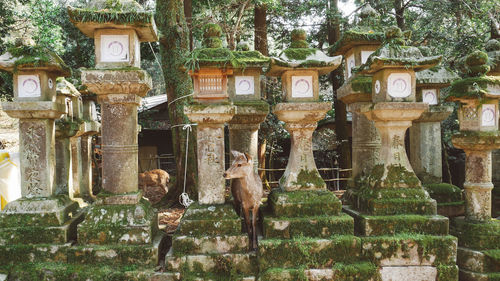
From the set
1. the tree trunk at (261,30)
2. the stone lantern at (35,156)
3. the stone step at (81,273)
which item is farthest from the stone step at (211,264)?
the tree trunk at (261,30)

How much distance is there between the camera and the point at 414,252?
3975 millimetres

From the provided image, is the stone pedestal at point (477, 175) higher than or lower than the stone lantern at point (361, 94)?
lower

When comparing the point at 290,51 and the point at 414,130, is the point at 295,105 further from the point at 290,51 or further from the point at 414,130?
the point at 414,130

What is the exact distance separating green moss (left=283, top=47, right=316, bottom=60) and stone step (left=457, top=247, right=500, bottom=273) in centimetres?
332

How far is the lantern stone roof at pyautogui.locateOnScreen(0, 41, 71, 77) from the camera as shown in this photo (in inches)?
165

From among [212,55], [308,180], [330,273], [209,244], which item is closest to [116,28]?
[212,55]

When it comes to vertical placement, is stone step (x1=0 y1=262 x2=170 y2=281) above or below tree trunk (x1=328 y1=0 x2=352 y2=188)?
below

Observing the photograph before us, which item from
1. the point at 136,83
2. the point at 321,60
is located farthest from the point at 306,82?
the point at 136,83

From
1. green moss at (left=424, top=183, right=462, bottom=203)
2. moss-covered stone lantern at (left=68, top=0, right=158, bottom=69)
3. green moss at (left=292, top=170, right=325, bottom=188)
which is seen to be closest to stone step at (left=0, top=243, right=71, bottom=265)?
moss-covered stone lantern at (left=68, top=0, right=158, bottom=69)

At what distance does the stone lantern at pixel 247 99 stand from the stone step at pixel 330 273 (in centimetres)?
211

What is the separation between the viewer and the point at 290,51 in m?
→ 4.37

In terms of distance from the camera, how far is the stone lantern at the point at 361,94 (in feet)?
16.9

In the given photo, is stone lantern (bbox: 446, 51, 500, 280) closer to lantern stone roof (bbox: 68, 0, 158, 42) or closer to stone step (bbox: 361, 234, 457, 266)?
stone step (bbox: 361, 234, 457, 266)

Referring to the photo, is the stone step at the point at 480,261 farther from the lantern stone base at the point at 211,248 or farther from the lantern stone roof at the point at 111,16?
→ the lantern stone roof at the point at 111,16
